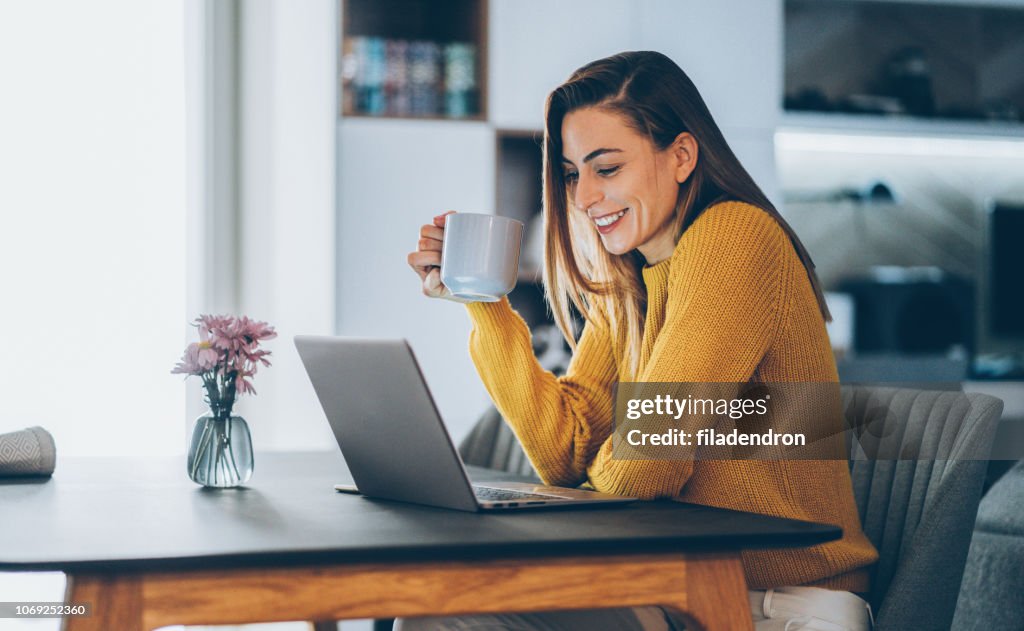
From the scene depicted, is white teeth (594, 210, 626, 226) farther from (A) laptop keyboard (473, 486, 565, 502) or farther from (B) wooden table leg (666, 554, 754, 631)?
(B) wooden table leg (666, 554, 754, 631)

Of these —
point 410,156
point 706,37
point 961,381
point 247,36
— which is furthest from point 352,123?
point 961,381

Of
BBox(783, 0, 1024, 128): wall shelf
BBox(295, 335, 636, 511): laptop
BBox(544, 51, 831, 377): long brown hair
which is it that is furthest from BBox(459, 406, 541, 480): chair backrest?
BBox(783, 0, 1024, 128): wall shelf

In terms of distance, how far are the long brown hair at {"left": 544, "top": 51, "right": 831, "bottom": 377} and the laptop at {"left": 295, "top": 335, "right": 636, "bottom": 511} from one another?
1.20ft

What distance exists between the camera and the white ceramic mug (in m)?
1.13

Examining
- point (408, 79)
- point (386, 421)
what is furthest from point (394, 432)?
point (408, 79)

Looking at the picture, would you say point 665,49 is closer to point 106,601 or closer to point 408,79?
point 408,79

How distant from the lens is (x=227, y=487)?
121 centimetres

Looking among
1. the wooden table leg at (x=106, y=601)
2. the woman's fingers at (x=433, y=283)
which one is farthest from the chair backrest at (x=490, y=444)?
the wooden table leg at (x=106, y=601)

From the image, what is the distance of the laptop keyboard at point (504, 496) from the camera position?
3.36ft

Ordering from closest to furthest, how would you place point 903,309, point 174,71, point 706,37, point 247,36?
point 174,71
point 247,36
point 706,37
point 903,309

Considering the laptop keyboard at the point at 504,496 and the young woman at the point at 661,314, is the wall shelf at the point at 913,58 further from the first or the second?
the laptop keyboard at the point at 504,496

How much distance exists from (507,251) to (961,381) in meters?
2.70

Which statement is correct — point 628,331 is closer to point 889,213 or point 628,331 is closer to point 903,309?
point 903,309

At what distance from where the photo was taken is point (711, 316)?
3.55ft
